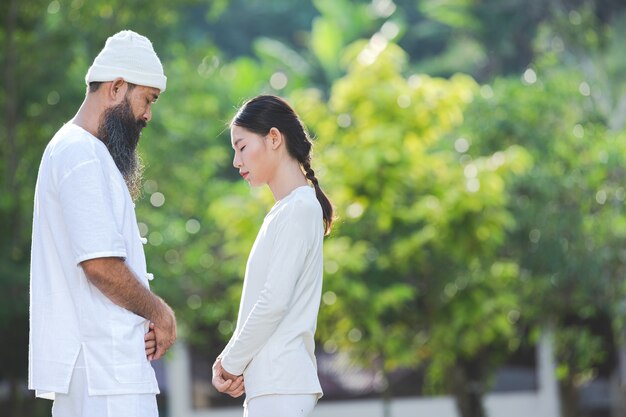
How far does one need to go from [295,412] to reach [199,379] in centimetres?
1563

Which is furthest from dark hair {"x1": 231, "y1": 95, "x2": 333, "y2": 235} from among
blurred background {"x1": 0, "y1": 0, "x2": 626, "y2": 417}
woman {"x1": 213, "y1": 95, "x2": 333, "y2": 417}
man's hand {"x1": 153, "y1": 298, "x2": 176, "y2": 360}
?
blurred background {"x1": 0, "y1": 0, "x2": 626, "y2": 417}

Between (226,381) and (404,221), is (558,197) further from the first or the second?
(226,381)

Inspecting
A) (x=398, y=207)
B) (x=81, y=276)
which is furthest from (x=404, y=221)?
(x=81, y=276)

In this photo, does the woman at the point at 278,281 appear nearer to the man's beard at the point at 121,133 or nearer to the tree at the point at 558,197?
the man's beard at the point at 121,133

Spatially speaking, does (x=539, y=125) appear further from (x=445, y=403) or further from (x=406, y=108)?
(x=445, y=403)

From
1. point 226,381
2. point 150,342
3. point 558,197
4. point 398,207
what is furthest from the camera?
point 558,197

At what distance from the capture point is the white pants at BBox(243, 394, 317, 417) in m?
3.88

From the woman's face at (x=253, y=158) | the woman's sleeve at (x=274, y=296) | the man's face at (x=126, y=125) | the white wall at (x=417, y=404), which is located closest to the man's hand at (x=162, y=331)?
the woman's sleeve at (x=274, y=296)

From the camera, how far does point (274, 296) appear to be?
388cm

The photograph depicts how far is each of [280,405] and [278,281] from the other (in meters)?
0.38

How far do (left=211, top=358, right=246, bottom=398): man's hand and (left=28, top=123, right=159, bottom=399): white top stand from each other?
404 millimetres

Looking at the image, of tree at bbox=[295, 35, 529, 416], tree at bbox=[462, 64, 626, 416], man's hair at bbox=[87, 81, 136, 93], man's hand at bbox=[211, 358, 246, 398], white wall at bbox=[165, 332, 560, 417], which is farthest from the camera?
white wall at bbox=[165, 332, 560, 417]

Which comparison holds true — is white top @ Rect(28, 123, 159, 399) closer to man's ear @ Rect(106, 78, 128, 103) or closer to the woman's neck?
man's ear @ Rect(106, 78, 128, 103)

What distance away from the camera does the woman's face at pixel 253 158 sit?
4.08 meters
